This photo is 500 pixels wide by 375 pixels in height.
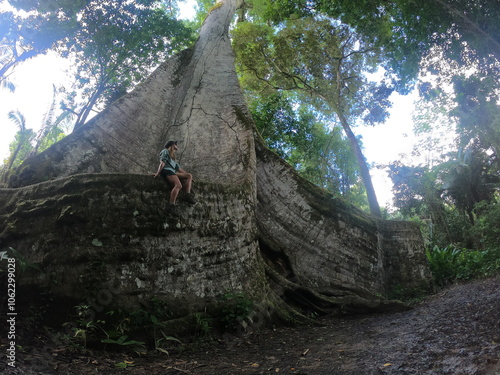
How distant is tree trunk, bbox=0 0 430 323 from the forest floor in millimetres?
517

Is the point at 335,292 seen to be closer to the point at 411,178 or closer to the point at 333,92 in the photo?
the point at 333,92

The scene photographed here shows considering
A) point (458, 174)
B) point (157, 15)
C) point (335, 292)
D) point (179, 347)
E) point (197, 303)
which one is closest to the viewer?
point (179, 347)

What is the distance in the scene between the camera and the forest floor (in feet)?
8.04

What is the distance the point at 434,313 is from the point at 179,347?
337cm

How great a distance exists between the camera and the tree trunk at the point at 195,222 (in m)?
3.51

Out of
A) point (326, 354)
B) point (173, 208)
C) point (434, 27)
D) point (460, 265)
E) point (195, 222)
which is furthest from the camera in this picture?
point (460, 265)

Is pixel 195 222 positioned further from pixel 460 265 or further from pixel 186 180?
pixel 460 265

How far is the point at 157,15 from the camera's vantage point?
891 cm

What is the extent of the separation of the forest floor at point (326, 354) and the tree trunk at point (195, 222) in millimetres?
517

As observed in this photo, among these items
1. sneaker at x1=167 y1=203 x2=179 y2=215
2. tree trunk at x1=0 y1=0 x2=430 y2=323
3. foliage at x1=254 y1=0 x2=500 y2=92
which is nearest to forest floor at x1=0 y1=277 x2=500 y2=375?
tree trunk at x1=0 y1=0 x2=430 y2=323

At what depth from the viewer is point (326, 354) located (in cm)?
320

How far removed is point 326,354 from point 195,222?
201 cm

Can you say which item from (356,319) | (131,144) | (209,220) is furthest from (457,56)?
(131,144)

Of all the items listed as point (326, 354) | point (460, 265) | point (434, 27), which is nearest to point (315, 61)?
point (434, 27)
